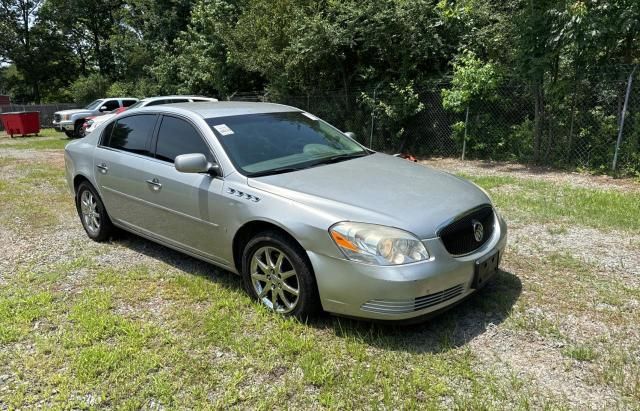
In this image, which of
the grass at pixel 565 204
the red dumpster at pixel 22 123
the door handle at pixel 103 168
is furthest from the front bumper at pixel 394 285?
the red dumpster at pixel 22 123

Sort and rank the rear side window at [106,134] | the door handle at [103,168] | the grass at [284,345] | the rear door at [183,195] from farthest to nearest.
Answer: the rear side window at [106,134] → the door handle at [103,168] → the rear door at [183,195] → the grass at [284,345]

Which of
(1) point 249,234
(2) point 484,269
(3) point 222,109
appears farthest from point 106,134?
(2) point 484,269

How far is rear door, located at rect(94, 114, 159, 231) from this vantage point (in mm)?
4656

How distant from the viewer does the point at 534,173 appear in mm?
9625

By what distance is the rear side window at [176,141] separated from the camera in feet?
13.8

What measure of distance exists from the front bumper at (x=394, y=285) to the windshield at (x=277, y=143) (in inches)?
41.3

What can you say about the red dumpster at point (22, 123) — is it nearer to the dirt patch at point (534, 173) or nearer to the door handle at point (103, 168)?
the dirt patch at point (534, 173)

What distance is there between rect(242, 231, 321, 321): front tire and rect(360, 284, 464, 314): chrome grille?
44 cm

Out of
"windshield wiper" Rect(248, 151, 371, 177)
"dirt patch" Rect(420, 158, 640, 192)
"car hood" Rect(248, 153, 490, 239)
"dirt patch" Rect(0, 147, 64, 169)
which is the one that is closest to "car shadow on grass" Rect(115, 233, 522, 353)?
"car hood" Rect(248, 153, 490, 239)

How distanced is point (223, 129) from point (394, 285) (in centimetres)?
206

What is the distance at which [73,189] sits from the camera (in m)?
5.84

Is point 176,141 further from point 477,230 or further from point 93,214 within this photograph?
point 477,230

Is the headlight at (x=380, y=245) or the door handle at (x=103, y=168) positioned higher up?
the door handle at (x=103, y=168)

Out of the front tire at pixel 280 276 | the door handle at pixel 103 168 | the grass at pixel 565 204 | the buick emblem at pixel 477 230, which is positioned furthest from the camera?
the grass at pixel 565 204
